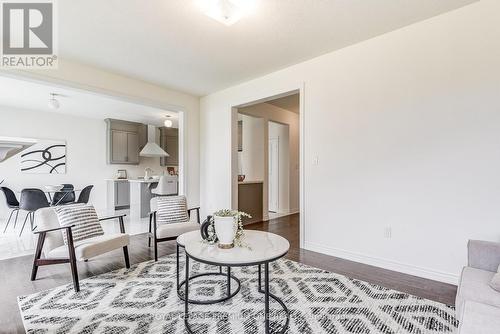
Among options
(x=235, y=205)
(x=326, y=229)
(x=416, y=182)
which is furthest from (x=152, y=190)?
(x=416, y=182)

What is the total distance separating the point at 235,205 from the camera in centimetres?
462

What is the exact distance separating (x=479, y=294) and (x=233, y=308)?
156 cm

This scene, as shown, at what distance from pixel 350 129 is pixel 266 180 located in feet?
8.80

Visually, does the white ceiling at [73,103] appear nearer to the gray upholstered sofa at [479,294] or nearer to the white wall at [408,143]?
the white wall at [408,143]

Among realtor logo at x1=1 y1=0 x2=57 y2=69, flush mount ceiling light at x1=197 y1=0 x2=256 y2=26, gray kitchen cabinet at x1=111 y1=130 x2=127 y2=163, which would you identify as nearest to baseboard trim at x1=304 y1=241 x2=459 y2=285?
flush mount ceiling light at x1=197 y1=0 x2=256 y2=26

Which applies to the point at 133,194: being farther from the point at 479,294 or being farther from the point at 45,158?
the point at 479,294

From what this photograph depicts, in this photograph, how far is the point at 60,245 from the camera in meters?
2.64

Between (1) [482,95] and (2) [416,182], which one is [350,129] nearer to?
(2) [416,182]

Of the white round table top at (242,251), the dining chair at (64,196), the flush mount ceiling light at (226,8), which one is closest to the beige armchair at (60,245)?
the white round table top at (242,251)

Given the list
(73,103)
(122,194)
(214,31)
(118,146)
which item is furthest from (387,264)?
(118,146)

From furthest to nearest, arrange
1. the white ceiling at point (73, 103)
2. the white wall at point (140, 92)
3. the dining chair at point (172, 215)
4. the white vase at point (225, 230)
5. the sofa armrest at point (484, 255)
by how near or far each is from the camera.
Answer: the white ceiling at point (73, 103) → the white wall at point (140, 92) → the dining chair at point (172, 215) → the white vase at point (225, 230) → the sofa armrest at point (484, 255)

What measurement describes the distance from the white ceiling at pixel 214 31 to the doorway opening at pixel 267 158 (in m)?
1.54

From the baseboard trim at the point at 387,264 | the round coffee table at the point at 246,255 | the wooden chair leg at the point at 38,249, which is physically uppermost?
the round coffee table at the point at 246,255

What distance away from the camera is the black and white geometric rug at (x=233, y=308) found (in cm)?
177
